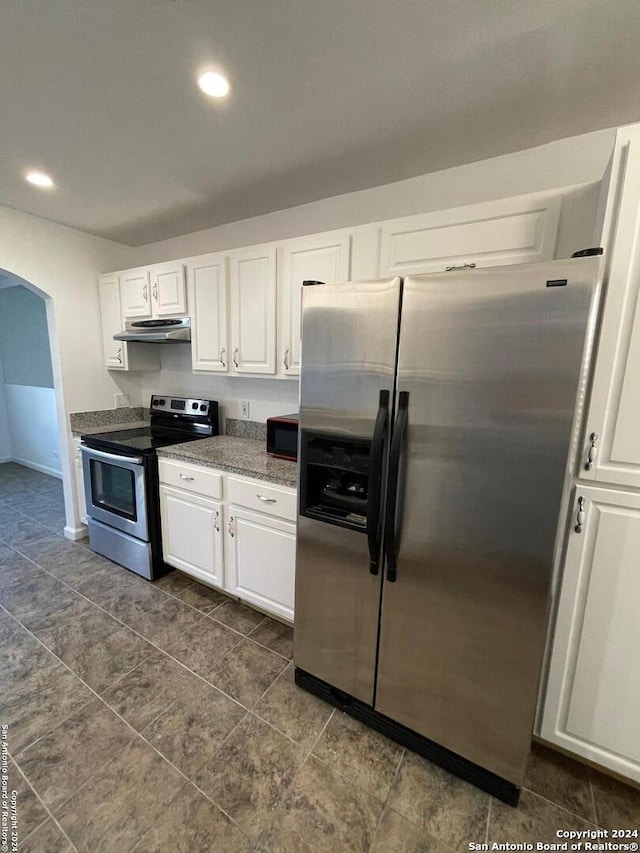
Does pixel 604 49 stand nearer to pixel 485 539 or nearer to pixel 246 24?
pixel 246 24

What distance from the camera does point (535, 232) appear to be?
1473mm

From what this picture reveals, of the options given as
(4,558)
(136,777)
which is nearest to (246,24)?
(136,777)

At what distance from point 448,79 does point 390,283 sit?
0.81 metres

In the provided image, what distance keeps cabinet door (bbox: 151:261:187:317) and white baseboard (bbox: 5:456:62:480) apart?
350 cm

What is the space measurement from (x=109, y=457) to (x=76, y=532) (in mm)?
1120

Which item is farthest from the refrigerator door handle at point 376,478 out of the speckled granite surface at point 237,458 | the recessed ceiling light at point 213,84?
the recessed ceiling light at point 213,84

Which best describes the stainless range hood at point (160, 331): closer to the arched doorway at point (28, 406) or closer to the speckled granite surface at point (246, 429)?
the speckled granite surface at point (246, 429)

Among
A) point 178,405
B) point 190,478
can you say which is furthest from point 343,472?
point 178,405

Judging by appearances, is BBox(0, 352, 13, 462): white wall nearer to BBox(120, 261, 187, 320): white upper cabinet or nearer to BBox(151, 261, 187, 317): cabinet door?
BBox(120, 261, 187, 320): white upper cabinet

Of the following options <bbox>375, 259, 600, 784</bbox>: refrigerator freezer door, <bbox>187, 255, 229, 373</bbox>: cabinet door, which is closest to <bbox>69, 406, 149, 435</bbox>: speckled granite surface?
<bbox>187, 255, 229, 373</bbox>: cabinet door

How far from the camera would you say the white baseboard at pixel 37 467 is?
492 centimetres

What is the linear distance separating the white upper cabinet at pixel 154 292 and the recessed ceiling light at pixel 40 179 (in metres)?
0.70

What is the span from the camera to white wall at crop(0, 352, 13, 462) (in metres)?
5.38

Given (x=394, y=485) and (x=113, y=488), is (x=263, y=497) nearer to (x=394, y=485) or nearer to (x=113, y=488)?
(x=394, y=485)
